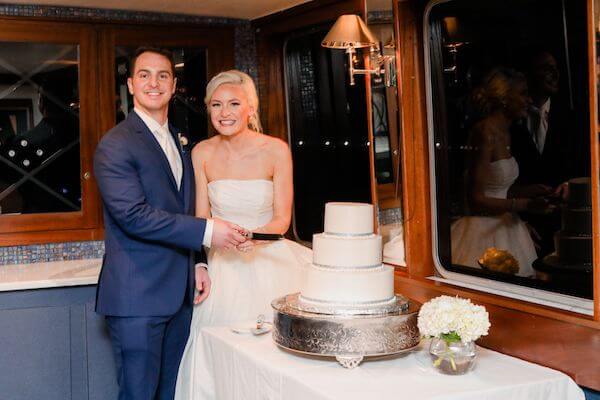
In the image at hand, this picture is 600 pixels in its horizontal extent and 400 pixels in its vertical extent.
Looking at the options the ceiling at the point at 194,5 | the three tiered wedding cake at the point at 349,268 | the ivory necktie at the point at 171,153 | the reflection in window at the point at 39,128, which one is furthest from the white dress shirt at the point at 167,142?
the reflection in window at the point at 39,128

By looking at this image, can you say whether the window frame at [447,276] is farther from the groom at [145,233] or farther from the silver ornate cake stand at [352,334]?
the groom at [145,233]

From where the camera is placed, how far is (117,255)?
11.5ft

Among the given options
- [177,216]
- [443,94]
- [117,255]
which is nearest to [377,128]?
[443,94]

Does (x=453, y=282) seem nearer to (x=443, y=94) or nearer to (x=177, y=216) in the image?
(x=443, y=94)

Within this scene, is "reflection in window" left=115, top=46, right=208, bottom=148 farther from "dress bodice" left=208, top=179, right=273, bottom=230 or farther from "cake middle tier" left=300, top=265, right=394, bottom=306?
"cake middle tier" left=300, top=265, right=394, bottom=306

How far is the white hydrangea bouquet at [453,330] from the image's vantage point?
2.72 meters

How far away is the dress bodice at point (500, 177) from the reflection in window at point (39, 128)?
2.47 metres

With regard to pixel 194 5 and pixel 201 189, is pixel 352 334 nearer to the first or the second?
pixel 201 189

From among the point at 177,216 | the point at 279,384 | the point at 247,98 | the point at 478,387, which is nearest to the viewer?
the point at 478,387

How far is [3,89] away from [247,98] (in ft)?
5.13

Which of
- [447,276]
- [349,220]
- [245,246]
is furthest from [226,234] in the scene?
[447,276]

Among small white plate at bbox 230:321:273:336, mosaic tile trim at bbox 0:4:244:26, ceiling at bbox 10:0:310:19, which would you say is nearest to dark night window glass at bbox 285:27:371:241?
ceiling at bbox 10:0:310:19

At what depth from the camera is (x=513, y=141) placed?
3279mm

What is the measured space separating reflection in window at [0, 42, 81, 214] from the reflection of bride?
2360mm
